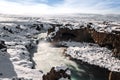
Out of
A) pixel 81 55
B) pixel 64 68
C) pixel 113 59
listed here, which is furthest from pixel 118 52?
pixel 64 68

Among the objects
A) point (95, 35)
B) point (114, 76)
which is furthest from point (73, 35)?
point (114, 76)

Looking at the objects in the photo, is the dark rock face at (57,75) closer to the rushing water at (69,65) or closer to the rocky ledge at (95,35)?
the rushing water at (69,65)

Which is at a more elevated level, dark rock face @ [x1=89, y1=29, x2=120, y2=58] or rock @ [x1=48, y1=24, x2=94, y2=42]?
dark rock face @ [x1=89, y1=29, x2=120, y2=58]

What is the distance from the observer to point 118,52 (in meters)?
57.8

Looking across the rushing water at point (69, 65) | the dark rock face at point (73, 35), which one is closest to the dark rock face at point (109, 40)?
the dark rock face at point (73, 35)

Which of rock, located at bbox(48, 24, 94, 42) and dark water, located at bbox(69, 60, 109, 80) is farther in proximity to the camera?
rock, located at bbox(48, 24, 94, 42)

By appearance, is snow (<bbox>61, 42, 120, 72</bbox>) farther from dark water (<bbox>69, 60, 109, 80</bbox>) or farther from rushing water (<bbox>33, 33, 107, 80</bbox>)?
rushing water (<bbox>33, 33, 107, 80</bbox>)

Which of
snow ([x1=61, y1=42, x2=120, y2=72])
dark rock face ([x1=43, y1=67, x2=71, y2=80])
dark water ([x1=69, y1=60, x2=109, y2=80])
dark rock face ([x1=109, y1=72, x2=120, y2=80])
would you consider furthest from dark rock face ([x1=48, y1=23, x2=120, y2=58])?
dark rock face ([x1=43, y1=67, x2=71, y2=80])

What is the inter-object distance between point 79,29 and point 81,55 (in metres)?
28.9

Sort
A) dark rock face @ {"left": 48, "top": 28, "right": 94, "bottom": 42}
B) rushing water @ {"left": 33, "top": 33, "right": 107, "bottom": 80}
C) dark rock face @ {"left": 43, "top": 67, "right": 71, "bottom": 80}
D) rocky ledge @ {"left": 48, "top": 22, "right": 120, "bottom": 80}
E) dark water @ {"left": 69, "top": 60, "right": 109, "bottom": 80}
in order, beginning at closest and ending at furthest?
dark rock face @ {"left": 43, "top": 67, "right": 71, "bottom": 80} < dark water @ {"left": 69, "top": 60, "right": 109, "bottom": 80} < rushing water @ {"left": 33, "top": 33, "right": 107, "bottom": 80} < rocky ledge @ {"left": 48, "top": 22, "right": 120, "bottom": 80} < dark rock face @ {"left": 48, "top": 28, "right": 94, "bottom": 42}

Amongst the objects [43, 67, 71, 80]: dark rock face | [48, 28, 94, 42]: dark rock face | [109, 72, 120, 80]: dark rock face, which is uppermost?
[43, 67, 71, 80]: dark rock face

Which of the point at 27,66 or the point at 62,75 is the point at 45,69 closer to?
the point at 27,66

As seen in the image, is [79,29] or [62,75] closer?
[62,75]

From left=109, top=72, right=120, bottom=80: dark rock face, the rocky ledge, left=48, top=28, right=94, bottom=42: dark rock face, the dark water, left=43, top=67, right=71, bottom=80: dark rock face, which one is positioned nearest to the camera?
left=43, top=67, right=71, bottom=80: dark rock face
